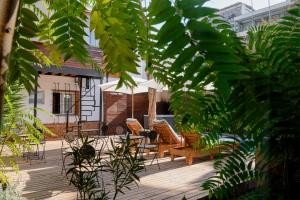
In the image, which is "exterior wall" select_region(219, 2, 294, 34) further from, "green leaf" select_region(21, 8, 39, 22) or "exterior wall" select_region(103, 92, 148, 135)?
"exterior wall" select_region(103, 92, 148, 135)

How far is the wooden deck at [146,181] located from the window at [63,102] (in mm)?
6143

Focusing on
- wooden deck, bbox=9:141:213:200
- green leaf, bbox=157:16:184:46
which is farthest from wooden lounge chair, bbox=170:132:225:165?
green leaf, bbox=157:16:184:46

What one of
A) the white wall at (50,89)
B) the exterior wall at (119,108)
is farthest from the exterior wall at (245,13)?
the exterior wall at (119,108)

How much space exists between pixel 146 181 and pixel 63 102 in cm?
933

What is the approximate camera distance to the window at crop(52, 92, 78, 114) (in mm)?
13781

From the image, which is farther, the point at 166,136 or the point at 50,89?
the point at 50,89

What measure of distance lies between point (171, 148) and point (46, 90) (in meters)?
7.80

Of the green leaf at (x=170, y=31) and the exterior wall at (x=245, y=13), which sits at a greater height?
the exterior wall at (x=245, y=13)

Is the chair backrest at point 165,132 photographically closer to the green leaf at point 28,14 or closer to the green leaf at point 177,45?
the green leaf at point 28,14

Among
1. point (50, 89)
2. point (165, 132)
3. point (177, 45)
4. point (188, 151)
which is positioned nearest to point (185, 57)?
point (177, 45)

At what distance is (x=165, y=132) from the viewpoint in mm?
8336

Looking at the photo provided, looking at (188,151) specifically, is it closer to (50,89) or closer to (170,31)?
(170,31)

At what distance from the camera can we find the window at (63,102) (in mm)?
13781

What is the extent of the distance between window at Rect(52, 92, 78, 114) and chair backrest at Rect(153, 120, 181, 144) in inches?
259
